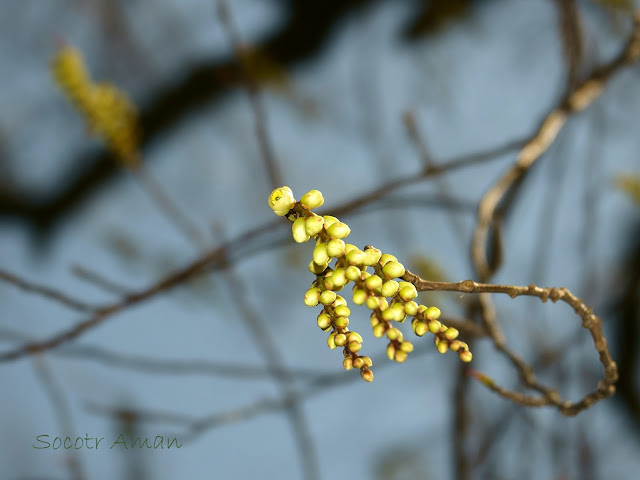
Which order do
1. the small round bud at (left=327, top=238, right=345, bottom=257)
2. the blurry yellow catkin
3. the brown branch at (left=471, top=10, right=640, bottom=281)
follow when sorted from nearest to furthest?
the small round bud at (left=327, top=238, right=345, bottom=257) < the brown branch at (left=471, top=10, right=640, bottom=281) < the blurry yellow catkin

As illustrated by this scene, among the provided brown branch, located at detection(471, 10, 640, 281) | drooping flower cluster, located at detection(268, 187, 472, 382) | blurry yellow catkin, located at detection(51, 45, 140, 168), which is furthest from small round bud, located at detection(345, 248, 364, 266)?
blurry yellow catkin, located at detection(51, 45, 140, 168)

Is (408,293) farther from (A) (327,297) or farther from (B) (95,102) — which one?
(B) (95,102)

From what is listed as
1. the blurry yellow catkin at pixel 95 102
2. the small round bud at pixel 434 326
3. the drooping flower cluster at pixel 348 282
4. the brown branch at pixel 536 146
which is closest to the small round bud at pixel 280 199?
the drooping flower cluster at pixel 348 282

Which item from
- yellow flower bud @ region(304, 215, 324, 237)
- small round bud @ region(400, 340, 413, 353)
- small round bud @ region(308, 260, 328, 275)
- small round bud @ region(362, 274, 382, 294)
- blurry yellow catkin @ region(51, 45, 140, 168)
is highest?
blurry yellow catkin @ region(51, 45, 140, 168)

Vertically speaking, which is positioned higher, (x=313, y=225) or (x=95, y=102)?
(x=95, y=102)

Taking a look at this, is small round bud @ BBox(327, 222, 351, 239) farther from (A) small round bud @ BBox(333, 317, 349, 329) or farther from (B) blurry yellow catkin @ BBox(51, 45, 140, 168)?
(B) blurry yellow catkin @ BBox(51, 45, 140, 168)

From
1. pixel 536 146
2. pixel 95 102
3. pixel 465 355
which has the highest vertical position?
pixel 95 102

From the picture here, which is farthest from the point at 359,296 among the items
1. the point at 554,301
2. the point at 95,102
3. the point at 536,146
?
the point at 95,102

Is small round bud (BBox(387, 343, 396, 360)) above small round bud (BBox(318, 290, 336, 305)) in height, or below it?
below
